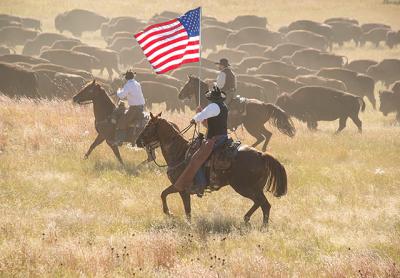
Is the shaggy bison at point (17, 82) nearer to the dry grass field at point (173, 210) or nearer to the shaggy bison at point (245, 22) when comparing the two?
the dry grass field at point (173, 210)

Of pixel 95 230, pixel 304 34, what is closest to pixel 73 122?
pixel 95 230

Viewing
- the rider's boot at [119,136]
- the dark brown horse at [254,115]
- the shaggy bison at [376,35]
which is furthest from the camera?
the shaggy bison at [376,35]

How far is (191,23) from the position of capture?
13.4 meters

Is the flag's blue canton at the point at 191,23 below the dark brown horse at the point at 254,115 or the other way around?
the other way around

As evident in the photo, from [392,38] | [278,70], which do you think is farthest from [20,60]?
[392,38]

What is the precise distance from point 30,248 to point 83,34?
54793 millimetres

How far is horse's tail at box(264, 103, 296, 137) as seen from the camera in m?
16.8

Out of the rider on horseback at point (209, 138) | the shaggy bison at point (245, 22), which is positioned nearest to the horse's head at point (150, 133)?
the rider on horseback at point (209, 138)

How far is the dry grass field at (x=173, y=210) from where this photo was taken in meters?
8.62

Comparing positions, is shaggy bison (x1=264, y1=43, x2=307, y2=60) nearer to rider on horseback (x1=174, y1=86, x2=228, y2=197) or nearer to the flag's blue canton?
the flag's blue canton

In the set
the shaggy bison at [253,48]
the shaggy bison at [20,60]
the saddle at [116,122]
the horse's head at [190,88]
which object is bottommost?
the shaggy bison at [253,48]

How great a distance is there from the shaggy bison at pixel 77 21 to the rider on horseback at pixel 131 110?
43.6 meters

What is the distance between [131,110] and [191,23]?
321 cm

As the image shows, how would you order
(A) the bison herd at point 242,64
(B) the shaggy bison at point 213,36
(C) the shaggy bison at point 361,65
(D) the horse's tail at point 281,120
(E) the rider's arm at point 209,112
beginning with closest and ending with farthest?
1. (E) the rider's arm at point 209,112
2. (D) the horse's tail at point 281,120
3. (A) the bison herd at point 242,64
4. (C) the shaggy bison at point 361,65
5. (B) the shaggy bison at point 213,36
